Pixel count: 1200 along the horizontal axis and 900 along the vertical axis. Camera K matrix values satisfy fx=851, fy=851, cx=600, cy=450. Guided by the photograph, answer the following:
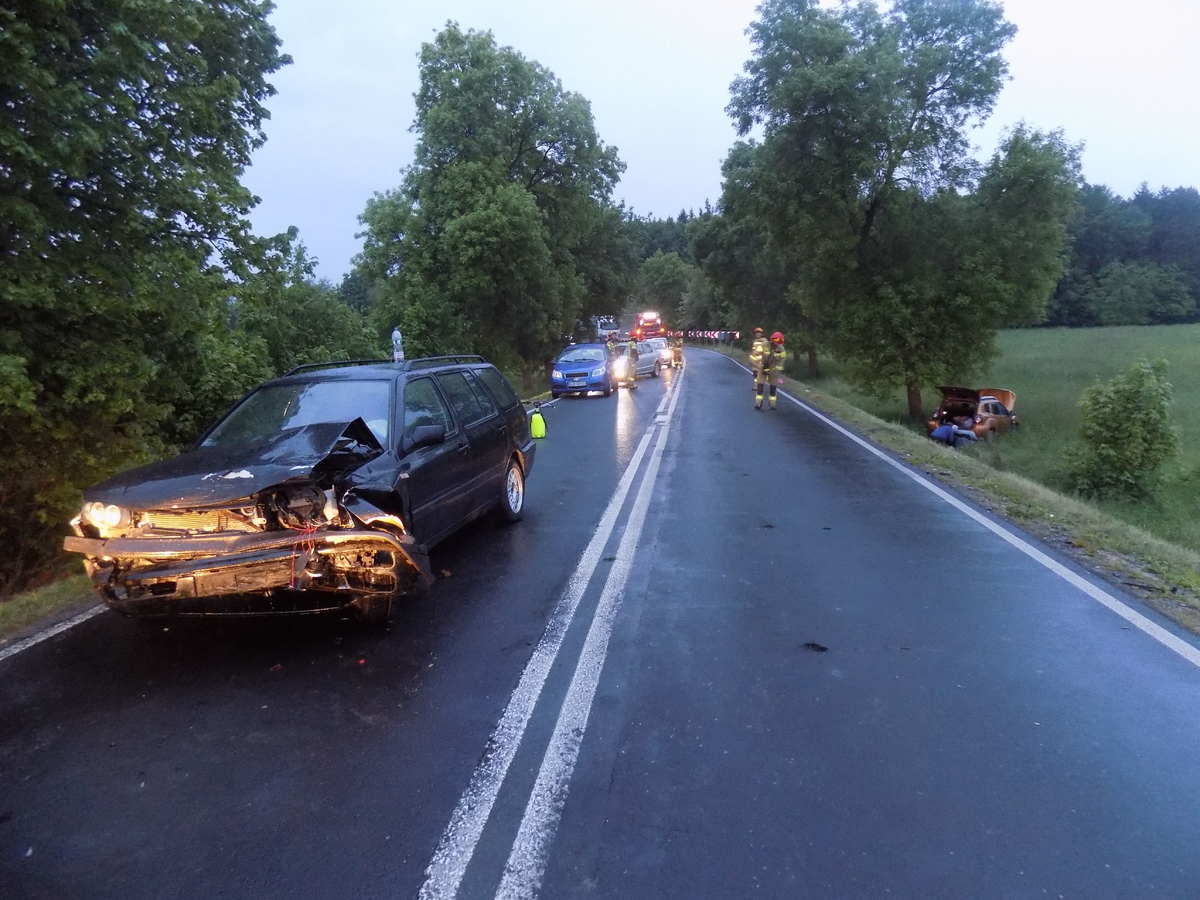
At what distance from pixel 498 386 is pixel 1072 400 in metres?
31.0

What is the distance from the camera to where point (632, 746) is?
154 inches

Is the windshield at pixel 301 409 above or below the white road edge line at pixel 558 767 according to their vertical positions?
above

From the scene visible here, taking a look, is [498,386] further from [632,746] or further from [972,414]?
[972,414]

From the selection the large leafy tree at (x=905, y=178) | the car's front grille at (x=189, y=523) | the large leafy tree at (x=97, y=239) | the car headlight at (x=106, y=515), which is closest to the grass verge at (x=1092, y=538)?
the car's front grille at (x=189, y=523)

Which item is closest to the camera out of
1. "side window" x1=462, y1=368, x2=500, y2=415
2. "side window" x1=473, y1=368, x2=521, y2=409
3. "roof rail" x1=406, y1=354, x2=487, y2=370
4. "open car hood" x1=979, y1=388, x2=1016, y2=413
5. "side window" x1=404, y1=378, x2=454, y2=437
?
"side window" x1=404, y1=378, x2=454, y2=437

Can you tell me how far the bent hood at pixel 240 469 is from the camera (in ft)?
15.5

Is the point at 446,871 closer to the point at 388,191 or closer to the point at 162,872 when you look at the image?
the point at 162,872

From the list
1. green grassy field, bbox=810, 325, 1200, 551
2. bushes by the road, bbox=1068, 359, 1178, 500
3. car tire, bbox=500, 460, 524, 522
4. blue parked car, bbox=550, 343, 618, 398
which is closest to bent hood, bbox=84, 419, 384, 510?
car tire, bbox=500, 460, 524, 522

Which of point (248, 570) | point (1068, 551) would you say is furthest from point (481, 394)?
point (1068, 551)

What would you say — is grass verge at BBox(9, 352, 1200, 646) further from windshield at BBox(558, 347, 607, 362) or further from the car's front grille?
windshield at BBox(558, 347, 607, 362)

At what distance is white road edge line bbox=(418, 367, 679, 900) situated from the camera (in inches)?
119

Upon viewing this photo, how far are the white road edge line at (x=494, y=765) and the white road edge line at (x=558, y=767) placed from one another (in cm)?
16

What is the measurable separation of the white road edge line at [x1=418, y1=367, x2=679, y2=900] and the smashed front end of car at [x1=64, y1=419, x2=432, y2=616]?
93 cm

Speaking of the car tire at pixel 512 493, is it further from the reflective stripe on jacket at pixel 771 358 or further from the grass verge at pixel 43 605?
the reflective stripe on jacket at pixel 771 358
